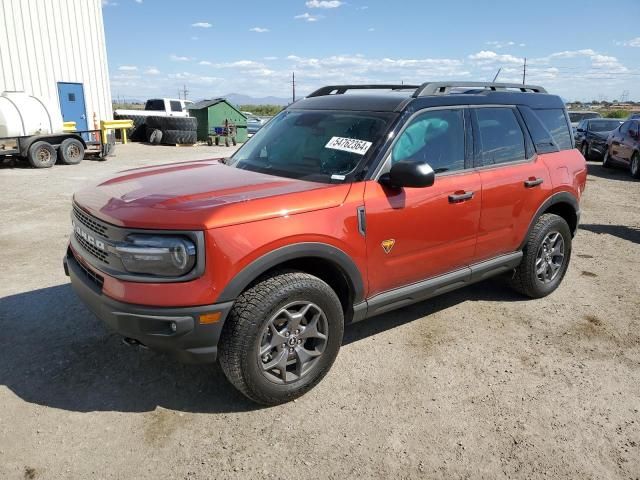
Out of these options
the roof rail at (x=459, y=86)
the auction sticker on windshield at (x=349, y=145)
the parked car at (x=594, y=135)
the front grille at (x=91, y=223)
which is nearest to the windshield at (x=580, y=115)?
the parked car at (x=594, y=135)

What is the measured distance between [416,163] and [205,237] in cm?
143

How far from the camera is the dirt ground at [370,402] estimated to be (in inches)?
104

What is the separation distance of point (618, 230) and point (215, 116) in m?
22.5

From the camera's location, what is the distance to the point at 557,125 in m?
4.86

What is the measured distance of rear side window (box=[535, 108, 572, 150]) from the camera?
15.5 feet

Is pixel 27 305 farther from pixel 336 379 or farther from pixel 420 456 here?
pixel 420 456

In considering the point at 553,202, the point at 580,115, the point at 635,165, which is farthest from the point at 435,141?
the point at 580,115

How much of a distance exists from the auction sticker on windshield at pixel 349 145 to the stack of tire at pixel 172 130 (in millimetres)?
21192

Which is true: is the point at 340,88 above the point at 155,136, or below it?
above

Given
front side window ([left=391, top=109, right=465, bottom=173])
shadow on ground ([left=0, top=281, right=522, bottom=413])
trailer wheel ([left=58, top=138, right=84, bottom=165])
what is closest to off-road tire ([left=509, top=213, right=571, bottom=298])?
shadow on ground ([left=0, top=281, right=522, bottom=413])

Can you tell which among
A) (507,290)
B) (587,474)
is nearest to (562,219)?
(507,290)

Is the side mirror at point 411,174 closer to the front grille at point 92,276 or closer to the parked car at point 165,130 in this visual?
the front grille at point 92,276

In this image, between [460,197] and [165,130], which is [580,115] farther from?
[460,197]

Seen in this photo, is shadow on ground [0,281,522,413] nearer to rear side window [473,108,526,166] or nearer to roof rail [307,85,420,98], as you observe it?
rear side window [473,108,526,166]
